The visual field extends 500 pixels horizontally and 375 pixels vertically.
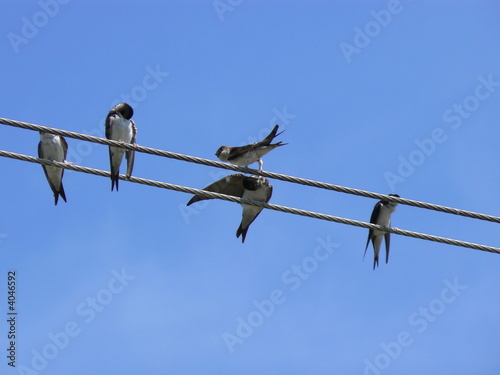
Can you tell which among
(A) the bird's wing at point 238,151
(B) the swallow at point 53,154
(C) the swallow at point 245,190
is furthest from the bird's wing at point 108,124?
(A) the bird's wing at point 238,151

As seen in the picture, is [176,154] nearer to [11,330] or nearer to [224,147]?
Answer: [224,147]

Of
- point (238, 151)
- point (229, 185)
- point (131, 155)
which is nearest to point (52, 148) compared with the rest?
point (131, 155)

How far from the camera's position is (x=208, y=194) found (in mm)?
8062

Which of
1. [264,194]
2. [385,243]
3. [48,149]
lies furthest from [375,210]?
[48,149]

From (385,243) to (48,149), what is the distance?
403cm

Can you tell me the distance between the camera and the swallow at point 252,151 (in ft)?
31.4

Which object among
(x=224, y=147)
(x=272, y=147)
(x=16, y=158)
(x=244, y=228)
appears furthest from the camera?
(x=244, y=228)

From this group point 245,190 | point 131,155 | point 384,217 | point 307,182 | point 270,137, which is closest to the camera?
point 307,182

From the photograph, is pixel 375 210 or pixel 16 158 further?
pixel 375 210

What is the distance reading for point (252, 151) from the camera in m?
9.70

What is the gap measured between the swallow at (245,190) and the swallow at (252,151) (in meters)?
0.47

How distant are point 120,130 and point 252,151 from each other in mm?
1717

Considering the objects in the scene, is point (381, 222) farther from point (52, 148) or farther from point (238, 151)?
point (52, 148)

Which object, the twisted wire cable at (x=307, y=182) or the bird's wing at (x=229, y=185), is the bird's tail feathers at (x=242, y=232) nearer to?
the bird's wing at (x=229, y=185)
